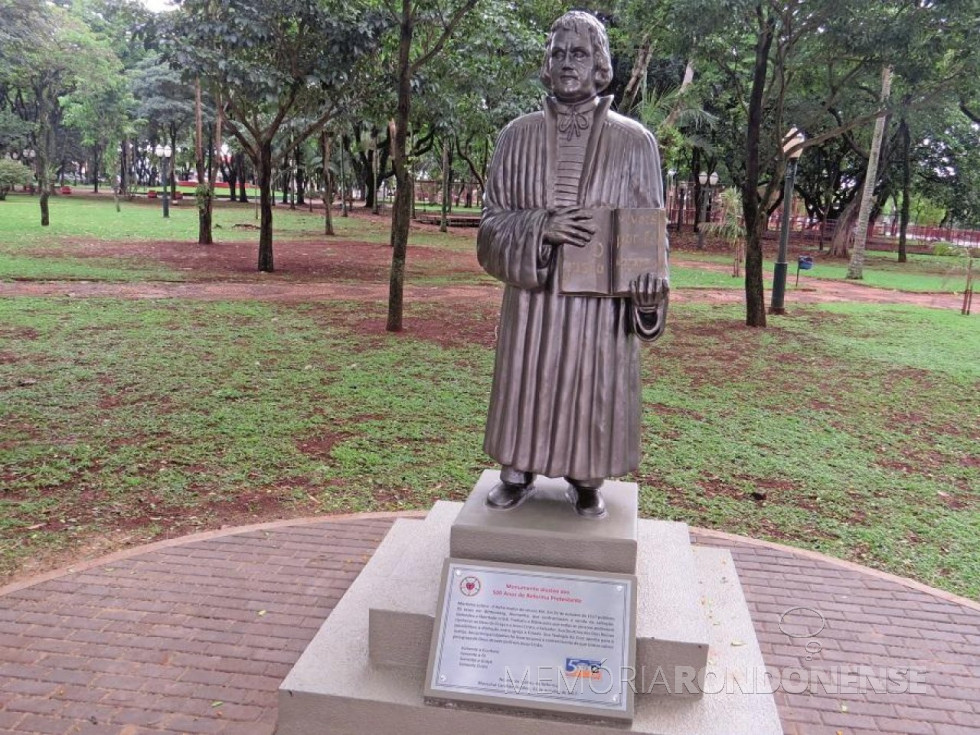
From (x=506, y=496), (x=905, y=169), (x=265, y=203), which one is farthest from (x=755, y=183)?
(x=905, y=169)

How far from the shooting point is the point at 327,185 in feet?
95.6

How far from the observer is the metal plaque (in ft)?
10.7

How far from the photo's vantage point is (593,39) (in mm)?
3346

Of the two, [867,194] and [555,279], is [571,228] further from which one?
[867,194]

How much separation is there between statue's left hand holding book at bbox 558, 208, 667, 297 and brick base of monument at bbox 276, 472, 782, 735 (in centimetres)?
109

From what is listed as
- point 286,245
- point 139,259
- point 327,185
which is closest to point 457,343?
point 139,259

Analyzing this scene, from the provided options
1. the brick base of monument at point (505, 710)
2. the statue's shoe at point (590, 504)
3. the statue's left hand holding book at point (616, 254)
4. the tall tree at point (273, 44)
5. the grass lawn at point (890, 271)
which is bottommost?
the brick base of monument at point (505, 710)

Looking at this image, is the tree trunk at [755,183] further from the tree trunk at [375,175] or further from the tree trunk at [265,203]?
the tree trunk at [375,175]

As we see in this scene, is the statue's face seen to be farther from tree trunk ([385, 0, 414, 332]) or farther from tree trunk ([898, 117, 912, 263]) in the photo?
tree trunk ([898, 117, 912, 263])

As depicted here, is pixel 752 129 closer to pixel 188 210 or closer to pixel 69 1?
pixel 188 210

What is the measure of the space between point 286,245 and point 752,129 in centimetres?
1658

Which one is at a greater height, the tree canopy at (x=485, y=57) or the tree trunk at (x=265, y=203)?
the tree canopy at (x=485, y=57)

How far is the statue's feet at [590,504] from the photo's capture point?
3.63 m

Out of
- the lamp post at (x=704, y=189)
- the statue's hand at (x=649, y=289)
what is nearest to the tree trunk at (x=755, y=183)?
the statue's hand at (x=649, y=289)
